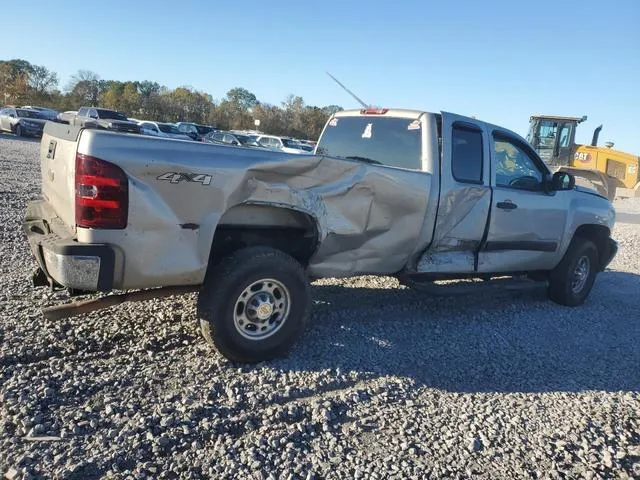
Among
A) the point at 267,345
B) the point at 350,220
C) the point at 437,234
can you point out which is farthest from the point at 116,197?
the point at 437,234

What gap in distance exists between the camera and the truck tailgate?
3.39 meters

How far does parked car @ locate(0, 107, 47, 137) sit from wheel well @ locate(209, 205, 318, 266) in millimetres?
32897

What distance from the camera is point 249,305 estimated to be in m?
→ 3.95

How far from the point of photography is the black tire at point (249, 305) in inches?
147

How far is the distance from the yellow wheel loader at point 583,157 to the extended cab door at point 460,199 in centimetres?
1745

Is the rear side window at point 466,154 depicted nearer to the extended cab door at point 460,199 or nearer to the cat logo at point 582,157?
the extended cab door at point 460,199

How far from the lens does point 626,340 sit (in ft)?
17.8

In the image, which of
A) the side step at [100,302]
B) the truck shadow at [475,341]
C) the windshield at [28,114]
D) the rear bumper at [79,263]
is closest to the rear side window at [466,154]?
the truck shadow at [475,341]

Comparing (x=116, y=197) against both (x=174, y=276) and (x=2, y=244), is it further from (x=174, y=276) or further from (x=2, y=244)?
(x=2, y=244)

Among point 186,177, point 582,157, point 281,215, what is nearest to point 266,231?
point 281,215

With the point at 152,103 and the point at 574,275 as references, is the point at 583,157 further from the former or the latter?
the point at 152,103

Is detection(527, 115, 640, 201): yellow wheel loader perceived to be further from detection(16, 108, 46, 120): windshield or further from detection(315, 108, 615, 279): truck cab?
detection(16, 108, 46, 120): windshield

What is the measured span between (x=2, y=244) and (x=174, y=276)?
432cm

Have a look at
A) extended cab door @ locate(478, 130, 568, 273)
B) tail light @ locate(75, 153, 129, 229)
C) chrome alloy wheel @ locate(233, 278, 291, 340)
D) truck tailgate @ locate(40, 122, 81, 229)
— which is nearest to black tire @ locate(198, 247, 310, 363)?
chrome alloy wheel @ locate(233, 278, 291, 340)
